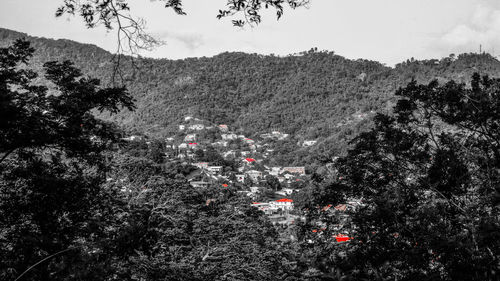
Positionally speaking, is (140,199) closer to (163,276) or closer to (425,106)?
(163,276)

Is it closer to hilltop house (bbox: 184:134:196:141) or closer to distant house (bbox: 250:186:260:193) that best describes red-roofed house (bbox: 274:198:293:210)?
distant house (bbox: 250:186:260:193)

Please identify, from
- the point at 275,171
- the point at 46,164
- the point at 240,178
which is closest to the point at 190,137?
the point at 275,171

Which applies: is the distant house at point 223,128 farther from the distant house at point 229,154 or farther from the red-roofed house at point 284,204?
the red-roofed house at point 284,204

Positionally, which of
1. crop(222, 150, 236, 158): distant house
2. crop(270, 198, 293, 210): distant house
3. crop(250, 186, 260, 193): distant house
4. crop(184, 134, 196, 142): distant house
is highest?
crop(184, 134, 196, 142): distant house

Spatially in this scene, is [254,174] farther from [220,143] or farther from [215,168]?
[220,143]

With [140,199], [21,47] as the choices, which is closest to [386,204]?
[21,47]

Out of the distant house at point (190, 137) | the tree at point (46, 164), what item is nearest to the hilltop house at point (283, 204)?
the tree at point (46, 164)

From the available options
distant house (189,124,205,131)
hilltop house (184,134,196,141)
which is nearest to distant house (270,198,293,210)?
hilltop house (184,134,196,141)
